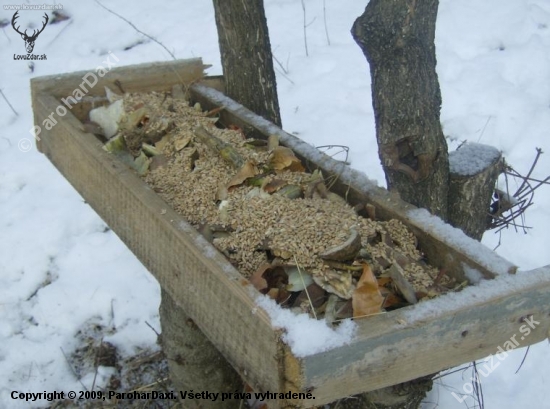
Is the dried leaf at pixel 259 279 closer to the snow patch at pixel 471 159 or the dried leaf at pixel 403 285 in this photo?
the dried leaf at pixel 403 285

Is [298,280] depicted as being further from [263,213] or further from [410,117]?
[410,117]

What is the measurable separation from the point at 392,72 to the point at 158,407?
1.43 m

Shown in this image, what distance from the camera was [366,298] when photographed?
A: 1405mm

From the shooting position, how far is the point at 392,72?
6.20 ft

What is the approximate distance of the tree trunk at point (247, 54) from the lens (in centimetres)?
244

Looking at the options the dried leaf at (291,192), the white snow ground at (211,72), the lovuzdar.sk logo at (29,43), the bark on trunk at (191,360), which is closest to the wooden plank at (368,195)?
the dried leaf at (291,192)

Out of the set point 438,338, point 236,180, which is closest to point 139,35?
point 236,180

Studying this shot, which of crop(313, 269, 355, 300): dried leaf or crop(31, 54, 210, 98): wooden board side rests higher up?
crop(31, 54, 210, 98): wooden board side

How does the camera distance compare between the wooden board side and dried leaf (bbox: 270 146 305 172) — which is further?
the wooden board side

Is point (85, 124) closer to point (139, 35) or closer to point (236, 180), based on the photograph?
point (236, 180)

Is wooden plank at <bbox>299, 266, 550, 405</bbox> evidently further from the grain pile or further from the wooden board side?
the wooden board side

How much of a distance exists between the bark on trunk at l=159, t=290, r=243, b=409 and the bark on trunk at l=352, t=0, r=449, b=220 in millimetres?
759

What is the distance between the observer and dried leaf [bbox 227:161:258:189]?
1.89 meters

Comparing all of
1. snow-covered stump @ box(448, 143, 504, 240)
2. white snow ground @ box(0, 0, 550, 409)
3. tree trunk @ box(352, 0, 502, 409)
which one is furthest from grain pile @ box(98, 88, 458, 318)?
white snow ground @ box(0, 0, 550, 409)
